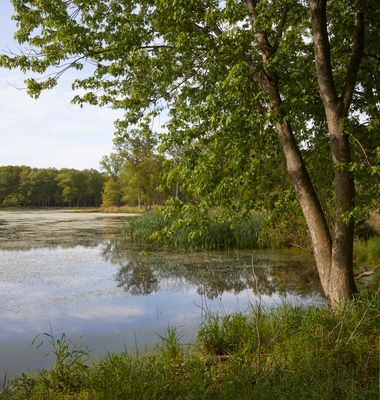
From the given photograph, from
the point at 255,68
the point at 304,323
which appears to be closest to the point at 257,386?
the point at 304,323

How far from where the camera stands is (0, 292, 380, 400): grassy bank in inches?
133

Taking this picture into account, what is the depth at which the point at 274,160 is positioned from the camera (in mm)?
6355

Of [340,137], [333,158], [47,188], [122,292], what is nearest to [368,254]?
[122,292]

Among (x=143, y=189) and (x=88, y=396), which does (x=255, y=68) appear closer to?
(x=88, y=396)

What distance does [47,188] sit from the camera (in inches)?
3113

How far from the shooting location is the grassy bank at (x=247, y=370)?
3.37 m

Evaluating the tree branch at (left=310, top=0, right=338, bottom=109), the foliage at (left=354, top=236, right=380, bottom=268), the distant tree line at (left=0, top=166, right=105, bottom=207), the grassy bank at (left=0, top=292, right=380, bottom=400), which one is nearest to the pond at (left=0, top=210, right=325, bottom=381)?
the grassy bank at (left=0, top=292, right=380, bottom=400)

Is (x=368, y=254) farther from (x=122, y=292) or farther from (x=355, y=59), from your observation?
(x=355, y=59)

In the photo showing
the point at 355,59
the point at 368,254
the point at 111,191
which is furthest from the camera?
the point at 111,191

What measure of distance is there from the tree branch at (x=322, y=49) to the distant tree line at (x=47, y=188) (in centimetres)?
7335

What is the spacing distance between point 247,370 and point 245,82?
122 inches

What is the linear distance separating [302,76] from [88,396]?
5.07 metres

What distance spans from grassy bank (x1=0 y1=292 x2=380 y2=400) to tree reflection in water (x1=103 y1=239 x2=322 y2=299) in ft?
8.82

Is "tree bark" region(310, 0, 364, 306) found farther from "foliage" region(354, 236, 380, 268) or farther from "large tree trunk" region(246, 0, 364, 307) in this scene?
"foliage" region(354, 236, 380, 268)
